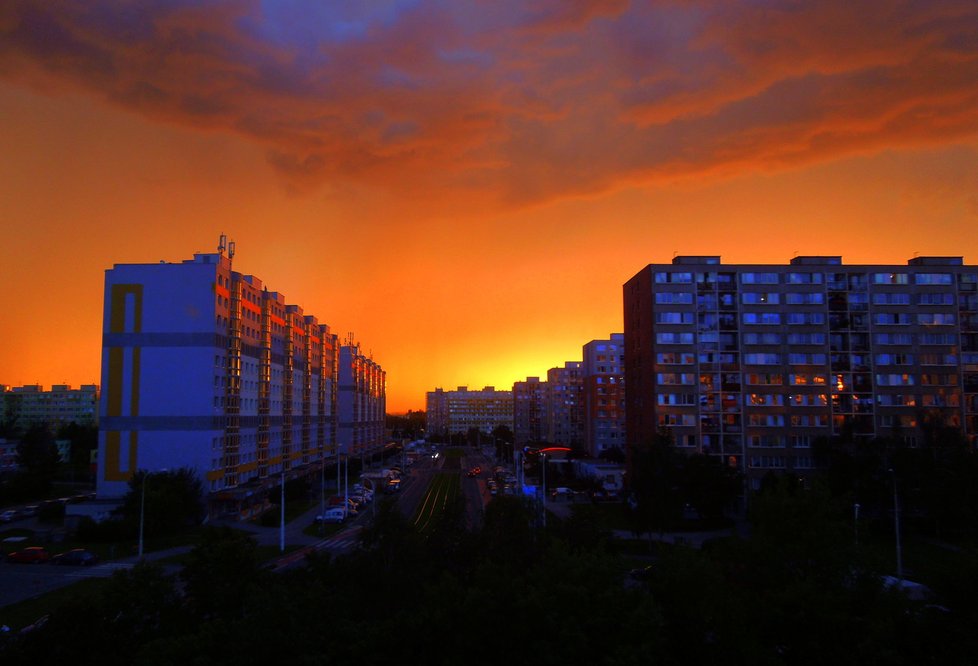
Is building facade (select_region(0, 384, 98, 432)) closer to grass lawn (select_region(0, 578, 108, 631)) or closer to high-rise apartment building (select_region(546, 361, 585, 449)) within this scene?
high-rise apartment building (select_region(546, 361, 585, 449))

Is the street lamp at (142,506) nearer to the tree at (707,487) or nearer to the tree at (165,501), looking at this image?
the tree at (165,501)

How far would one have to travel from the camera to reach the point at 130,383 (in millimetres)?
54000

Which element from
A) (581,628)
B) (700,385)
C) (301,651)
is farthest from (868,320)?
(301,651)

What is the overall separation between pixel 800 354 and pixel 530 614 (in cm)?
5486

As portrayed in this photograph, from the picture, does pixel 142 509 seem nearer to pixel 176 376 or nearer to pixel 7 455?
pixel 176 376

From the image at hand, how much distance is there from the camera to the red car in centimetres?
3866

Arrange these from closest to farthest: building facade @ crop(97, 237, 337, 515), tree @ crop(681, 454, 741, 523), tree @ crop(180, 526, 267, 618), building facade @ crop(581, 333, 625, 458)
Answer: tree @ crop(180, 526, 267, 618)
tree @ crop(681, 454, 741, 523)
building facade @ crop(97, 237, 337, 515)
building facade @ crop(581, 333, 625, 458)

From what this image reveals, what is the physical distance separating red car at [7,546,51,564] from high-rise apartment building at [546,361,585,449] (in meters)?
114

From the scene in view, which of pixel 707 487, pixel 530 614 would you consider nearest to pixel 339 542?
pixel 707 487

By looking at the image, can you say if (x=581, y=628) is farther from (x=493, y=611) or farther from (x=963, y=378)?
(x=963, y=378)

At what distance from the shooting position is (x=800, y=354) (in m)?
61.2

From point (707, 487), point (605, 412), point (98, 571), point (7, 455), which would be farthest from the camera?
point (605, 412)

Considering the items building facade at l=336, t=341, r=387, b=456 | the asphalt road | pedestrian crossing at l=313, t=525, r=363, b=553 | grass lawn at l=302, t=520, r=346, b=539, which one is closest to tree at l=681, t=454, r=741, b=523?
the asphalt road

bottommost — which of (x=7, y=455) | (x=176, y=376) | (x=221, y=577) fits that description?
(x=7, y=455)
